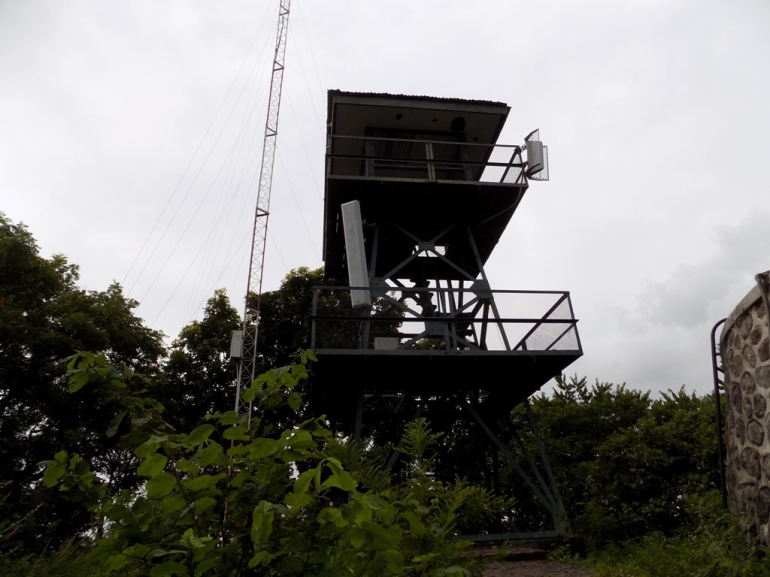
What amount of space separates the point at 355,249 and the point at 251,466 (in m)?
9.67

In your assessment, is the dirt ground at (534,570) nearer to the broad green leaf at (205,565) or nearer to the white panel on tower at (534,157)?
the broad green leaf at (205,565)

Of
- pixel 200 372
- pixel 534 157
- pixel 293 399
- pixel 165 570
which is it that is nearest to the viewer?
pixel 165 570

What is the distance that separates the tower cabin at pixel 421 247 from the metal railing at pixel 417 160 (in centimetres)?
3

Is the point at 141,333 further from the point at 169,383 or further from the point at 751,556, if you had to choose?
the point at 751,556

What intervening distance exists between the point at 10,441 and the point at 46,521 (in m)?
2.86

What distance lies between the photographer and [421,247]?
13000 mm

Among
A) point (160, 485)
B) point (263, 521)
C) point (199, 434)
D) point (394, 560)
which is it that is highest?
point (199, 434)

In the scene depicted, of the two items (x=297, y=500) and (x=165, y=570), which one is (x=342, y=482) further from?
(x=165, y=570)

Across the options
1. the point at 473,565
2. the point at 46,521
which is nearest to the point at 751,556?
the point at 473,565

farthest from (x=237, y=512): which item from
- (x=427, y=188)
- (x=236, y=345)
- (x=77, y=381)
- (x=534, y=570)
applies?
(x=236, y=345)

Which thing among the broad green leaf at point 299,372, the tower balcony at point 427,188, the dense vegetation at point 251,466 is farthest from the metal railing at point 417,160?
the broad green leaf at point 299,372

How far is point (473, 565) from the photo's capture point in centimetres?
262

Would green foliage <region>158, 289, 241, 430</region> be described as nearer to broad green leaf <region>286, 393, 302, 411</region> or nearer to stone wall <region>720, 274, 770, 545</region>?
stone wall <region>720, 274, 770, 545</region>

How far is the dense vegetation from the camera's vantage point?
5.60 ft
